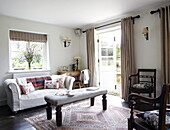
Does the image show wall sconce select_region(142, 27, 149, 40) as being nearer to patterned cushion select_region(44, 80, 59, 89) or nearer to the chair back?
the chair back

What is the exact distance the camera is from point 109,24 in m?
4.42

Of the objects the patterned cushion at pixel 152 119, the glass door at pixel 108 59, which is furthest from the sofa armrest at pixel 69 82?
the patterned cushion at pixel 152 119

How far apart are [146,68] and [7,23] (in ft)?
13.6

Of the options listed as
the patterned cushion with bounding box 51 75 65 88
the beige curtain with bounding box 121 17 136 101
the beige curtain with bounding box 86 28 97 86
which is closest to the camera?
the beige curtain with bounding box 121 17 136 101

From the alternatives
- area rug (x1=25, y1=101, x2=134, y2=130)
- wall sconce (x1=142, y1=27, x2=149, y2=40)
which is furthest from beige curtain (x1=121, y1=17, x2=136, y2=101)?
area rug (x1=25, y1=101, x2=134, y2=130)

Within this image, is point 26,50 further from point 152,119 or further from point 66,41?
point 152,119

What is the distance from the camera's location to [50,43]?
4820mm

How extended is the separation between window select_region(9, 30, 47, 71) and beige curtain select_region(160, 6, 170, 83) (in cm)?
362

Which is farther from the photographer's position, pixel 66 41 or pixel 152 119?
pixel 66 41

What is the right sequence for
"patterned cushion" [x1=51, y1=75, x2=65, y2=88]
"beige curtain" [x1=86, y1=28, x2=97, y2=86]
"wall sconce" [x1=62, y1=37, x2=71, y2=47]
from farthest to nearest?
1. "wall sconce" [x1=62, y1=37, x2=71, y2=47]
2. "beige curtain" [x1=86, y1=28, x2=97, y2=86]
3. "patterned cushion" [x1=51, y1=75, x2=65, y2=88]

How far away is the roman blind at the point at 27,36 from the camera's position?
4.12 meters

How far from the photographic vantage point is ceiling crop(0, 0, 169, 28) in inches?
122

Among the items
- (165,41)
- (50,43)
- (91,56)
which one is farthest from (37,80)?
(165,41)

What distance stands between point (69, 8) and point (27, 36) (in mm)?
1820
